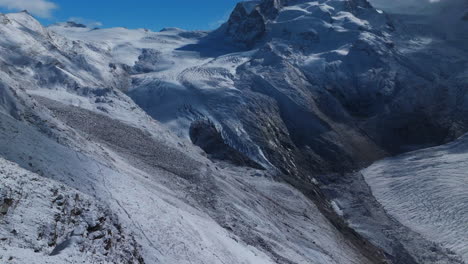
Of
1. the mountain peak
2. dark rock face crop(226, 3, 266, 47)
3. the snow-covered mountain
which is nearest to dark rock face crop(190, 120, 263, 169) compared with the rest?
the snow-covered mountain

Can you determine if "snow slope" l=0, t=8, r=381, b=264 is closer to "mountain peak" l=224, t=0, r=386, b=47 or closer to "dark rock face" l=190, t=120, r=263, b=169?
"dark rock face" l=190, t=120, r=263, b=169

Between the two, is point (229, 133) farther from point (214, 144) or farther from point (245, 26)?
point (245, 26)

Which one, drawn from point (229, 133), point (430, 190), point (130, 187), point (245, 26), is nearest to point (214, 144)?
point (229, 133)

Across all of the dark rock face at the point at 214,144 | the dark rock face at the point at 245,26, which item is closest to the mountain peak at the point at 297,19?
the dark rock face at the point at 245,26

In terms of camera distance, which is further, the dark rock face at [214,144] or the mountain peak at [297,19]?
the mountain peak at [297,19]

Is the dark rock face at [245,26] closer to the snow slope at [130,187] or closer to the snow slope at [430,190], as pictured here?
the snow slope at [430,190]
